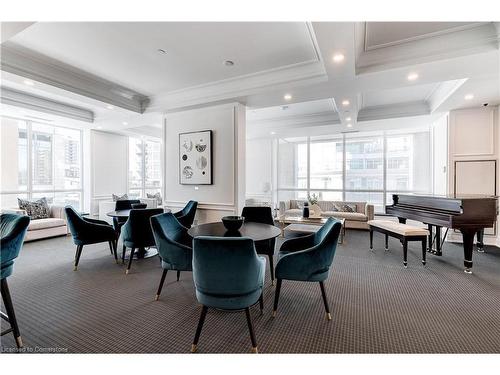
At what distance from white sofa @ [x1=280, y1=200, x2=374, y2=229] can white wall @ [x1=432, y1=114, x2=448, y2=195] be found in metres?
1.50

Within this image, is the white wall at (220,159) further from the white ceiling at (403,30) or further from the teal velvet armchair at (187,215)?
the white ceiling at (403,30)

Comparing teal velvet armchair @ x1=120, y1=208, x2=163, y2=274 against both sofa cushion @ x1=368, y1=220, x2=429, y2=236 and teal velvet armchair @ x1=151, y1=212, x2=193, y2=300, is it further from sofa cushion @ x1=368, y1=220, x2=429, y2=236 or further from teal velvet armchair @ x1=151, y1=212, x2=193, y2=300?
sofa cushion @ x1=368, y1=220, x2=429, y2=236

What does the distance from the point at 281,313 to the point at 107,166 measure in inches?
265

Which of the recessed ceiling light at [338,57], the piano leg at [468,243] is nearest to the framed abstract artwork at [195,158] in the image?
the recessed ceiling light at [338,57]

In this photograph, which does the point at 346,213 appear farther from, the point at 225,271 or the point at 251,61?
the point at 225,271

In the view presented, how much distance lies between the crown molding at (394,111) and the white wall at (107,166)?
675 cm

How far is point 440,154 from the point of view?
5441mm

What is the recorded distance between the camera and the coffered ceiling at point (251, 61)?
2.68 m

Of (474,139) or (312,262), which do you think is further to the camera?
(474,139)

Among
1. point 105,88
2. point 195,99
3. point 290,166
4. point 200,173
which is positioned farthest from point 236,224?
point 290,166

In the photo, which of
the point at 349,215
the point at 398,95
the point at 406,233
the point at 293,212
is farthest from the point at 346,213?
the point at 398,95

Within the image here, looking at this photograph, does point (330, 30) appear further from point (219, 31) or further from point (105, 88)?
point (105, 88)

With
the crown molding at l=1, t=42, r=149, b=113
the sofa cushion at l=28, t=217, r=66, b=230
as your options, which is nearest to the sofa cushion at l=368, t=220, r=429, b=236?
the crown molding at l=1, t=42, r=149, b=113

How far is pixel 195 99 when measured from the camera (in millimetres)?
4398
